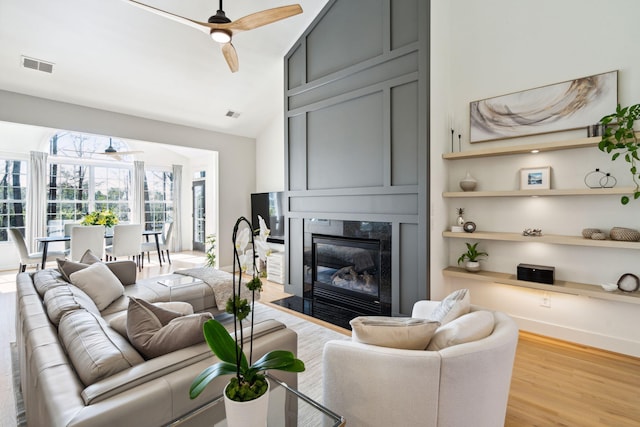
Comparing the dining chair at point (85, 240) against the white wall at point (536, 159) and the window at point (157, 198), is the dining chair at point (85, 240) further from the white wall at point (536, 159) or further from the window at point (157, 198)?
the white wall at point (536, 159)

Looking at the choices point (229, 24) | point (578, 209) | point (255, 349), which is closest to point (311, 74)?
point (229, 24)

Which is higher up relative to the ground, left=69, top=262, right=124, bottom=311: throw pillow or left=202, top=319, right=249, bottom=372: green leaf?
left=202, top=319, right=249, bottom=372: green leaf

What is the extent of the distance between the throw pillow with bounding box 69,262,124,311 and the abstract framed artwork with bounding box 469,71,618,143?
3.94m

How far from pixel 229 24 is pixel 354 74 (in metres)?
1.75

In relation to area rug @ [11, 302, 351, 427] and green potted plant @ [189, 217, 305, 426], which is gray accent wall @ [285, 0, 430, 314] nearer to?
area rug @ [11, 302, 351, 427]

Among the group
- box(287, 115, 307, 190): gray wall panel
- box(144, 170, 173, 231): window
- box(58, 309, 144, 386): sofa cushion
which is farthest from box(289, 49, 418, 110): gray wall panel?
box(144, 170, 173, 231): window

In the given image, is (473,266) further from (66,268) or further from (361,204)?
(66,268)

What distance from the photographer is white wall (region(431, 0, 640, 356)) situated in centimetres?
272

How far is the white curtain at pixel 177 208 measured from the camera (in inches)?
325

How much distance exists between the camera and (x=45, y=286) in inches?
88.0

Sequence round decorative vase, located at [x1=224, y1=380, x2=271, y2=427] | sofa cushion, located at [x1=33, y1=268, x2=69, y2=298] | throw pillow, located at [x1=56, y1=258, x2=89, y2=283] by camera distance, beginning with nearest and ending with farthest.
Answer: round decorative vase, located at [x1=224, y1=380, x2=271, y2=427]
sofa cushion, located at [x1=33, y1=268, x2=69, y2=298]
throw pillow, located at [x1=56, y1=258, x2=89, y2=283]

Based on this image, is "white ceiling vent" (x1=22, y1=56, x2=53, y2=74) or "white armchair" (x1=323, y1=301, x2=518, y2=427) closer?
"white armchair" (x1=323, y1=301, x2=518, y2=427)

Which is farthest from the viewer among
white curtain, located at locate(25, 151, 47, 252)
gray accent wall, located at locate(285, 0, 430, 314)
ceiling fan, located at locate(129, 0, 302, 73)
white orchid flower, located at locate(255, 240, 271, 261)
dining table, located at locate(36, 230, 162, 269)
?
white curtain, located at locate(25, 151, 47, 252)

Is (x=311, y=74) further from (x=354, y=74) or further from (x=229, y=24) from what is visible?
(x=229, y=24)
